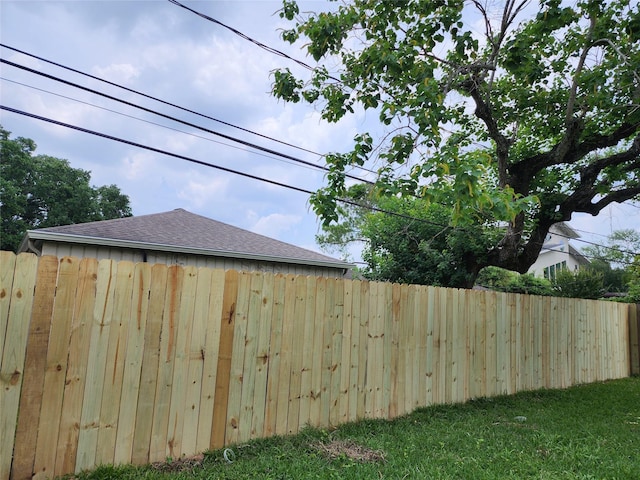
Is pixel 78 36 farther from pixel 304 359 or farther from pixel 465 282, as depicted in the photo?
pixel 465 282

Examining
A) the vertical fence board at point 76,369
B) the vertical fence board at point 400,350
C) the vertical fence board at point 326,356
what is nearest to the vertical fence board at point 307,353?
the vertical fence board at point 326,356

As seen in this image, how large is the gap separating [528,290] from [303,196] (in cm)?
1314

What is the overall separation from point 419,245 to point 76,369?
937 centimetres

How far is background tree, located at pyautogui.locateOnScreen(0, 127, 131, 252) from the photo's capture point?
2397 centimetres

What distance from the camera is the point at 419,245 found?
11055 mm

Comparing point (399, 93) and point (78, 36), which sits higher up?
point (78, 36)

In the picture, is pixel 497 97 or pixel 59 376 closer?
pixel 59 376

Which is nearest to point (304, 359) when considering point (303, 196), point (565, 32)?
point (303, 196)

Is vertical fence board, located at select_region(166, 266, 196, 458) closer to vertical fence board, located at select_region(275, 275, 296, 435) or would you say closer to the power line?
vertical fence board, located at select_region(275, 275, 296, 435)

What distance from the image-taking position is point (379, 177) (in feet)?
19.6

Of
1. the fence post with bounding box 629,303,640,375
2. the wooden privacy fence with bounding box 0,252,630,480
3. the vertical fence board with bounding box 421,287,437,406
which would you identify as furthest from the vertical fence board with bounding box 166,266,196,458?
the fence post with bounding box 629,303,640,375

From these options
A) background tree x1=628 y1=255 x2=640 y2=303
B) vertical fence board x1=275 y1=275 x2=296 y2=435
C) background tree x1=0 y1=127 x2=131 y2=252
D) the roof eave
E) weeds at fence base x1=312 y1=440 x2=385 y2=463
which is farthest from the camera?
background tree x1=0 y1=127 x2=131 y2=252

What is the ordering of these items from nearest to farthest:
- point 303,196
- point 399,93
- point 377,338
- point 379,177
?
point 377,338, point 379,177, point 399,93, point 303,196

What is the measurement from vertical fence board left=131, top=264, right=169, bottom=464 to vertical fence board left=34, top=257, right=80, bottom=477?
0.48m
